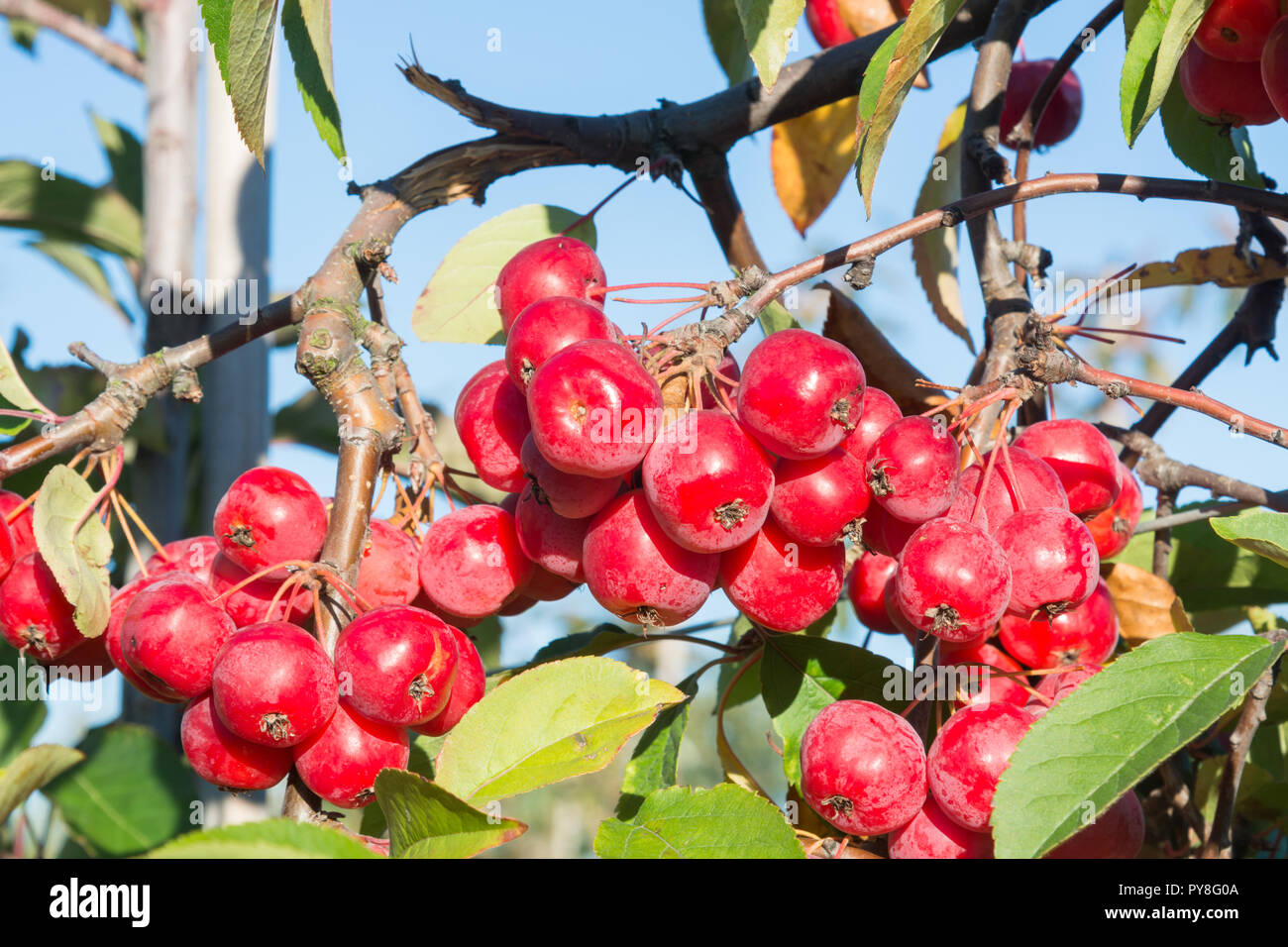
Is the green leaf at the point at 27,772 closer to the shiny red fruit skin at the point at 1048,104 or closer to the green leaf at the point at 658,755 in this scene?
the green leaf at the point at 658,755

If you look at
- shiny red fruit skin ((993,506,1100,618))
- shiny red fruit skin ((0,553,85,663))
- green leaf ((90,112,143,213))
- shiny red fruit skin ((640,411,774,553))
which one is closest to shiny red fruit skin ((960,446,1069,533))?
shiny red fruit skin ((993,506,1100,618))

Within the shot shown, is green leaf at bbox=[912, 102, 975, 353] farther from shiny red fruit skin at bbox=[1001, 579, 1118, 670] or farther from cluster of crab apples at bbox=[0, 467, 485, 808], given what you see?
cluster of crab apples at bbox=[0, 467, 485, 808]

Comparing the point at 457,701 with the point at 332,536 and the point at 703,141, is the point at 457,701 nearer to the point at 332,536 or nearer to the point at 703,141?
the point at 332,536

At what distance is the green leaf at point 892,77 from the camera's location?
88 cm

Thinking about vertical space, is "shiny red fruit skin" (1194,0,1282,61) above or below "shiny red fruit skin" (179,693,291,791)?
above

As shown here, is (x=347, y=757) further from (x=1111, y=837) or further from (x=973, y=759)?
(x=1111, y=837)

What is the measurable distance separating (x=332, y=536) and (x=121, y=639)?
243 mm

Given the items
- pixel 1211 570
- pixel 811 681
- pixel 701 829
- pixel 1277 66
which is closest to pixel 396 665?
pixel 701 829

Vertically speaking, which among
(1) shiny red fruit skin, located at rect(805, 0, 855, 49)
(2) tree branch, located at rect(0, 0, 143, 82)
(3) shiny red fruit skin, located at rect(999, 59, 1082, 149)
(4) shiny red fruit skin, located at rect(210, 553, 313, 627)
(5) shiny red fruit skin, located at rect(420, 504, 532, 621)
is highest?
(2) tree branch, located at rect(0, 0, 143, 82)

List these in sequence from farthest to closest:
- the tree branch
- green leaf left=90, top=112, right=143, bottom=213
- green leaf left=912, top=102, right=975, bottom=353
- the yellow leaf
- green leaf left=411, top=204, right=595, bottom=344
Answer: green leaf left=90, top=112, right=143, bottom=213
the tree branch
the yellow leaf
green leaf left=912, top=102, right=975, bottom=353
green leaf left=411, top=204, right=595, bottom=344

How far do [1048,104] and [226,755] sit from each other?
1686 mm

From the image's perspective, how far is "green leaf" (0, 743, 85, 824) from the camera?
2.96 ft

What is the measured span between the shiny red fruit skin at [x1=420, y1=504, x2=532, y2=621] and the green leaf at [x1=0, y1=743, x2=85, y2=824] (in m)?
0.39

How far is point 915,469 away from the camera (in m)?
0.95
